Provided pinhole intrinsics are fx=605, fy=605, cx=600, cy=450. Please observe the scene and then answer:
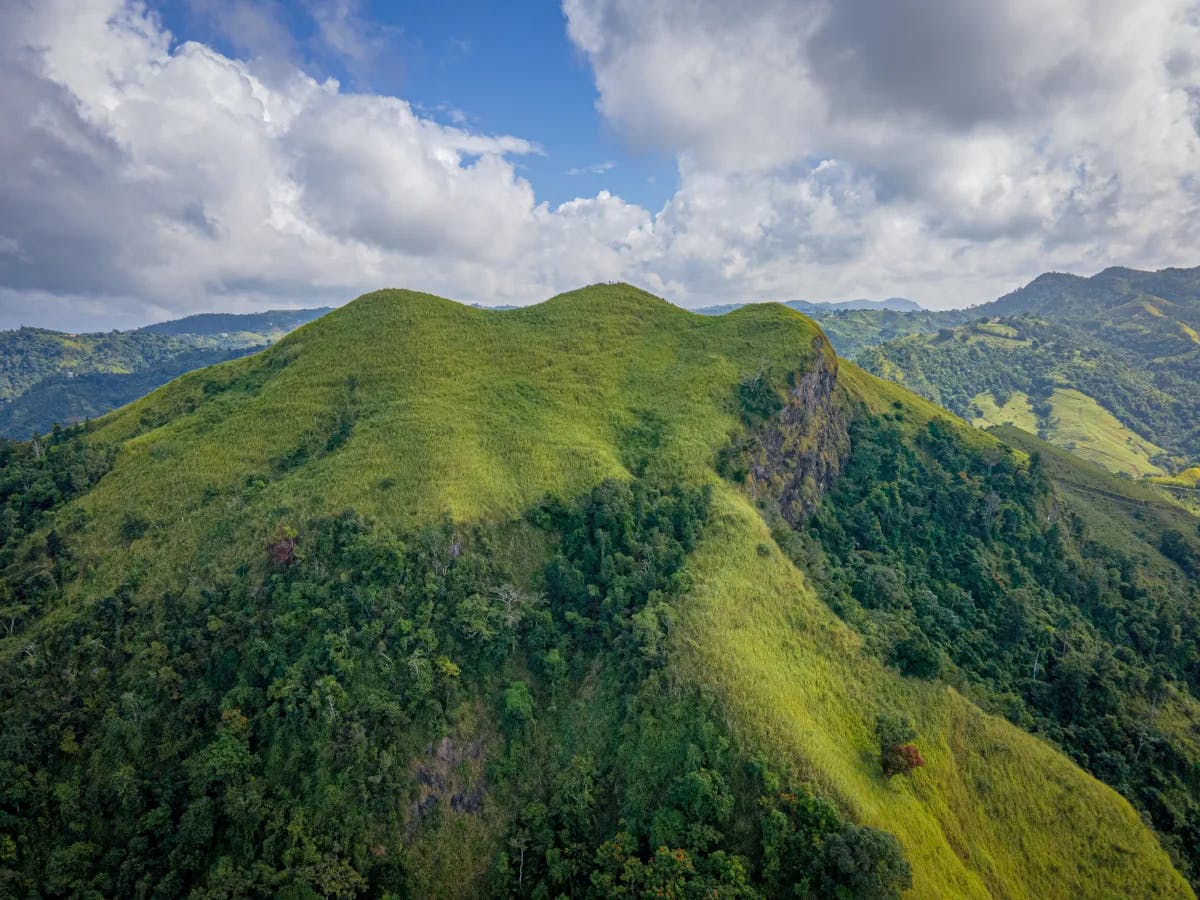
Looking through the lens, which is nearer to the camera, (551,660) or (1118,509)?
(551,660)

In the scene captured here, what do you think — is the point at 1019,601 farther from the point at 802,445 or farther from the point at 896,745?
the point at 896,745

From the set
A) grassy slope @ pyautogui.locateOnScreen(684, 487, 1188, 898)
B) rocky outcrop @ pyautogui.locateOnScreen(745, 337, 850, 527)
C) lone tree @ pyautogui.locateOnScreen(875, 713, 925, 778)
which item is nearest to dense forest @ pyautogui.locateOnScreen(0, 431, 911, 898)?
grassy slope @ pyautogui.locateOnScreen(684, 487, 1188, 898)

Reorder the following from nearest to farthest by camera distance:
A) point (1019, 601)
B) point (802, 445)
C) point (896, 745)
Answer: point (896, 745), point (1019, 601), point (802, 445)

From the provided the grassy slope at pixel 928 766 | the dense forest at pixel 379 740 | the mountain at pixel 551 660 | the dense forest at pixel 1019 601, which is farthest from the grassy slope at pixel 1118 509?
the dense forest at pixel 379 740

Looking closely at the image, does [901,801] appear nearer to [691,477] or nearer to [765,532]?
[765,532]

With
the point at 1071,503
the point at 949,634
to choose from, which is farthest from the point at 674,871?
the point at 1071,503

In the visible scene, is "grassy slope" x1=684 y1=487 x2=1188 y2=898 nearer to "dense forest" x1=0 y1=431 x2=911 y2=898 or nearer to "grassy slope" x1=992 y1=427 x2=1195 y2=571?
"dense forest" x1=0 y1=431 x2=911 y2=898

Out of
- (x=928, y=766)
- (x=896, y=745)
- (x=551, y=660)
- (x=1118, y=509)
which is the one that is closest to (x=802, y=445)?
(x=896, y=745)
